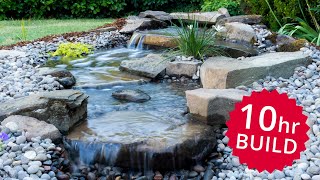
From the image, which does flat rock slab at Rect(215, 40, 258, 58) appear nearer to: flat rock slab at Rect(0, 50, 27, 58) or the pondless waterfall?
the pondless waterfall

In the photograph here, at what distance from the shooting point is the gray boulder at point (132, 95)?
4262mm

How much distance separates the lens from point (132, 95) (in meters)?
4.30

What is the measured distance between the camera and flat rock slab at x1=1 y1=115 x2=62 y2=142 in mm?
3297

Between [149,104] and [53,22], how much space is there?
20.9ft

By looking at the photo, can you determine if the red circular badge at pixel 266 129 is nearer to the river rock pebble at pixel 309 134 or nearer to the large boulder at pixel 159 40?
the river rock pebble at pixel 309 134

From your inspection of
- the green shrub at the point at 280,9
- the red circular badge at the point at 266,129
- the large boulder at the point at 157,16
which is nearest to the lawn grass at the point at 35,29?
the large boulder at the point at 157,16

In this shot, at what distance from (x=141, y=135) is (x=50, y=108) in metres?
0.77

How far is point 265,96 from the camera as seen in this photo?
1723 millimetres

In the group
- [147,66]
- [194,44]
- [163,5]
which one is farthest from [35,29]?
[194,44]


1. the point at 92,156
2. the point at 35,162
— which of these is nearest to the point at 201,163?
the point at 92,156

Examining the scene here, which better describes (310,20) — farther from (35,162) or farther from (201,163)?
(35,162)

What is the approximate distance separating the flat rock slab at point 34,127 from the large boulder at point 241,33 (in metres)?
3.57

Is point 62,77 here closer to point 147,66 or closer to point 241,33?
point 147,66

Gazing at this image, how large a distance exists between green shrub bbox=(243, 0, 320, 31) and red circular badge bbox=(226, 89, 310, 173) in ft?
16.5
